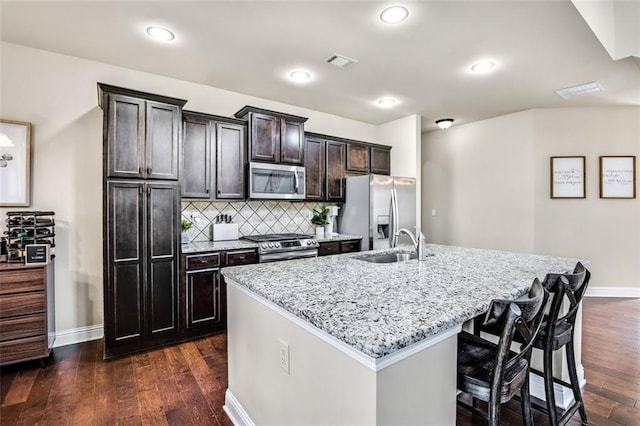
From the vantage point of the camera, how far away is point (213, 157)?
11.3ft

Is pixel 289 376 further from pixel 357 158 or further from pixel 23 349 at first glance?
pixel 357 158

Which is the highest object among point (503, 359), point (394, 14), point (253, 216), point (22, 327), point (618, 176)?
point (394, 14)

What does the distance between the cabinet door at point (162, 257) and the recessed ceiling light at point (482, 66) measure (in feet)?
10.1

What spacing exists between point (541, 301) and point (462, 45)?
235cm

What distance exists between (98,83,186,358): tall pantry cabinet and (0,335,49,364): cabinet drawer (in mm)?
410

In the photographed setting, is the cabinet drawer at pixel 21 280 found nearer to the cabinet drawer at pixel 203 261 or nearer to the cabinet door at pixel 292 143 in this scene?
the cabinet drawer at pixel 203 261

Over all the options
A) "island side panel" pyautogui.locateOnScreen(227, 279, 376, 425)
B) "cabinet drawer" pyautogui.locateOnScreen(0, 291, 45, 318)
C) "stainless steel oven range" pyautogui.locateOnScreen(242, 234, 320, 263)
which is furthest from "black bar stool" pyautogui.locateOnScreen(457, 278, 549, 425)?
"cabinet drawer" pyautogui.locateOnScreen(0, 291, 45, 318)

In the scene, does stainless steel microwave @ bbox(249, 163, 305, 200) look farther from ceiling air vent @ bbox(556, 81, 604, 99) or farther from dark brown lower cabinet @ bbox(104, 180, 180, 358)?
ceiling air vent @ bbox(556, 81, 604, 99)

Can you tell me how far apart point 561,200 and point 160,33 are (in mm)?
5301

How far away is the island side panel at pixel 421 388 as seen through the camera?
98 centimetres

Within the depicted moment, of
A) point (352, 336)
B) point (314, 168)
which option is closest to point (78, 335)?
point (314, 168)

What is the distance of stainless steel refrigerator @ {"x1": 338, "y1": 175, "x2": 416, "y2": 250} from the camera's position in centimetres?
424

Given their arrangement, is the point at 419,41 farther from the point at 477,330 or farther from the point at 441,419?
the point at 441,419

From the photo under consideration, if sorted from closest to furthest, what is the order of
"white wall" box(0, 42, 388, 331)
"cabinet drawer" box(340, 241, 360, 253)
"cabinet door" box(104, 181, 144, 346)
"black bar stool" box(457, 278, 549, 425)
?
"black bar stool" box(457, 278, 549, 425) < "cabinet door" box(104, 181, 144, 346) < "white wall" box(0, 42, 388, 331) < "cabinet drawer" box(340, 241, 360, 253)
